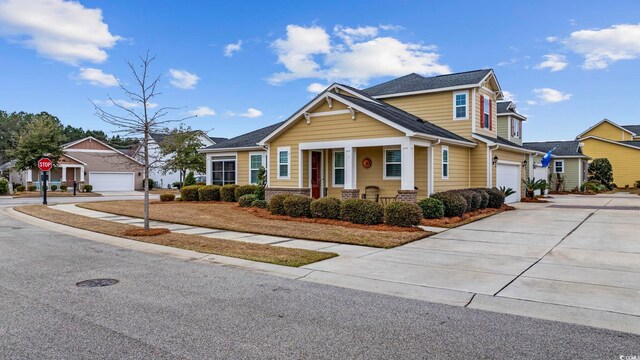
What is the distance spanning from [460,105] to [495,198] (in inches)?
197

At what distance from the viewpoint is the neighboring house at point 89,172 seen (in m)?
44.1

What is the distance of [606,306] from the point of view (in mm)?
5461

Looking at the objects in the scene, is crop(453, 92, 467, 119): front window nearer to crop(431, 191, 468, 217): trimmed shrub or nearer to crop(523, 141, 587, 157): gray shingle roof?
crop(431, 191, 468, 217): trimmed shrub

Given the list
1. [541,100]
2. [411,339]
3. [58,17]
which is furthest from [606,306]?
[541,100]

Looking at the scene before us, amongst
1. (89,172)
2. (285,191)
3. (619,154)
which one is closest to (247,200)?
(285,191)

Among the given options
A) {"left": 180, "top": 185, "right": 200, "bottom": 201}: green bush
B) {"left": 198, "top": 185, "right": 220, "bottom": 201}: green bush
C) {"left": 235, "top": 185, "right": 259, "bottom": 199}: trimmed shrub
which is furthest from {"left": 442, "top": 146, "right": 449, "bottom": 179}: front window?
{"left": 180, "top": 185, "right": 200, "bottom": 201}: green bush

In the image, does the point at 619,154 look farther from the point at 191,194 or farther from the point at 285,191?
the point at 191,194

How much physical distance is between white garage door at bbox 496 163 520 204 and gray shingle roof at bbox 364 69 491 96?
15.7ft

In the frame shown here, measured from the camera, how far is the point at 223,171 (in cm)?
2505

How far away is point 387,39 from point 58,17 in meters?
17.3

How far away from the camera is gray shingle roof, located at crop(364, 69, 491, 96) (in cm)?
2073

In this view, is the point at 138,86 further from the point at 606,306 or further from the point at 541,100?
the point at 541,100


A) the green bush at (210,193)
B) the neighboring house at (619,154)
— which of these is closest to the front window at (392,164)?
the green bush at (210,193)

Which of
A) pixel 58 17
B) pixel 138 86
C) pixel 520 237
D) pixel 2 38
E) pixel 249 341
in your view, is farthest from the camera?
pixel 2 38
